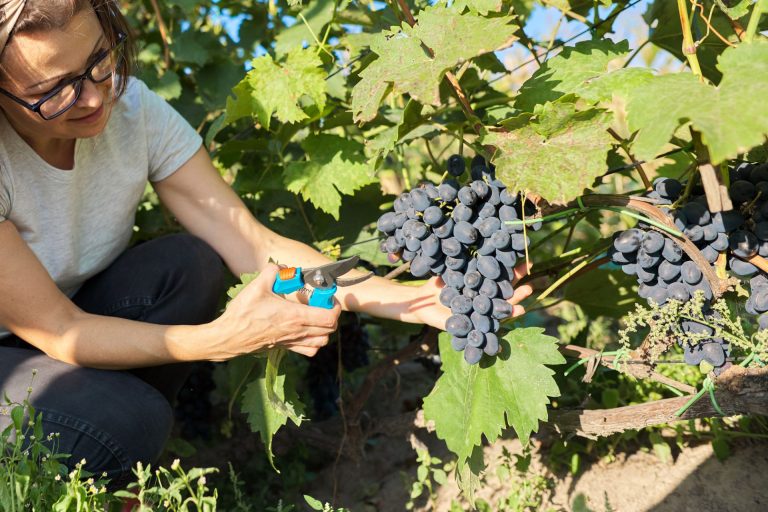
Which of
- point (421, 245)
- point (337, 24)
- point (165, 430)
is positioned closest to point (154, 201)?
point (337, 24)

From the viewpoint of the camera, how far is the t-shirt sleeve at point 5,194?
6.34 ft

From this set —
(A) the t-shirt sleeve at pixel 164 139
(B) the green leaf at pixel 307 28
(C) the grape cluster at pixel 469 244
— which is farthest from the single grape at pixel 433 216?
(B) the green leaf at pixel 307 28

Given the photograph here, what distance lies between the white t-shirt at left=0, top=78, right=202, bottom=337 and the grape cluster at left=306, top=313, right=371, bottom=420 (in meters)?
0.78

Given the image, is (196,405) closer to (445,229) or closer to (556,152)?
(445,229)

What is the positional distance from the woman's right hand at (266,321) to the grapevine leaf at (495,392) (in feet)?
1.05

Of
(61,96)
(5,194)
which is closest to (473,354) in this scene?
(61,96)

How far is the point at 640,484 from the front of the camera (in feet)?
7.60

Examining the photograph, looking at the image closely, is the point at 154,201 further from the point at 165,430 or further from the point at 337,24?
the point at 165,430

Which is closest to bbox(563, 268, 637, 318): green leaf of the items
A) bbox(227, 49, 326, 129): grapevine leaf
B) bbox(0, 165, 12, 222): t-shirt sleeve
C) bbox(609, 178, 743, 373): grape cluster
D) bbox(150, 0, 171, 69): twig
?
bbox(609, 178, 743, 373): grape cluster

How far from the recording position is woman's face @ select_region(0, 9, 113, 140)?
1.73 meters

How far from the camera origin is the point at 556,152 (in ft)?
5.17

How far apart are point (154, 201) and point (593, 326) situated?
5.73ft

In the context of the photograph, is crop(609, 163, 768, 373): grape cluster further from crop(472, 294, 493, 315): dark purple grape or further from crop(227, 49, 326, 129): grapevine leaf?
crop(227, 49, 326, 129): grapevine leaf

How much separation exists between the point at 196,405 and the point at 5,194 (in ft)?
3.44
